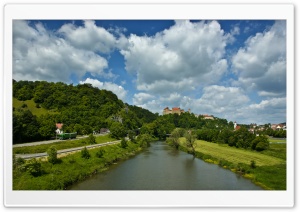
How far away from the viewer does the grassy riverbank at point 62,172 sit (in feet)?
26.5

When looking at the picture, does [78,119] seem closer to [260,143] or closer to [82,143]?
[82,143]

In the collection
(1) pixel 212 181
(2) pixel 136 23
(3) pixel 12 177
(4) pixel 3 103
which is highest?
(2) pixel 136 23

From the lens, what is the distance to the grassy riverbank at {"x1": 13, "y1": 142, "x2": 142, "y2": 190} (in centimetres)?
A: 809

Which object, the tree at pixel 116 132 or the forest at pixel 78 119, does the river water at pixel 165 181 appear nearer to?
the forest at pixel 78 119

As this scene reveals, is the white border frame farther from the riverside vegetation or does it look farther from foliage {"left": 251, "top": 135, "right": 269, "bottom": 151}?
foliage {"left": 251, "top": 135, "right": 269, "bottom": 151}

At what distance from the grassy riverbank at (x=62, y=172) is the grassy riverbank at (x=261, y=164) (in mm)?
6823

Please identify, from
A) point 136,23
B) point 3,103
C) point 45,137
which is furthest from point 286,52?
point 45,137
